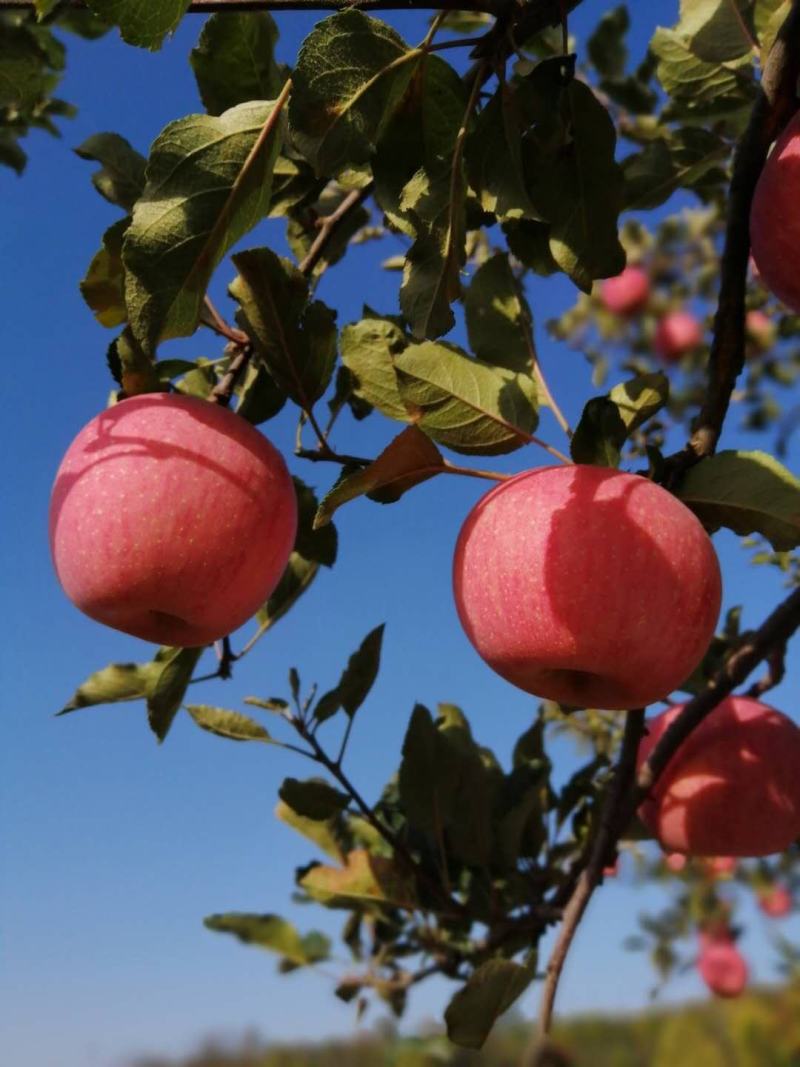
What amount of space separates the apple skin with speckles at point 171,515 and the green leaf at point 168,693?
0.33m

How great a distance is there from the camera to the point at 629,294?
4.40 m

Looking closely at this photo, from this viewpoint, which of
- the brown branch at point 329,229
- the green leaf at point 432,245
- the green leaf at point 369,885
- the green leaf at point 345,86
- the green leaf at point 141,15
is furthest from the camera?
the green leaf at point 369,885

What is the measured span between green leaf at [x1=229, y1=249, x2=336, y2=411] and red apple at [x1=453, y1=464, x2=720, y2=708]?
0.32m

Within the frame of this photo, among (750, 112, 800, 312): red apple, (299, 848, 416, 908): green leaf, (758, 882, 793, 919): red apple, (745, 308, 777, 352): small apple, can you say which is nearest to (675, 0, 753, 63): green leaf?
(750, 112, 800, 312): red apple

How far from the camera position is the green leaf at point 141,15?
3.18ft

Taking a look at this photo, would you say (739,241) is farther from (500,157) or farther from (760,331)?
(760,331)

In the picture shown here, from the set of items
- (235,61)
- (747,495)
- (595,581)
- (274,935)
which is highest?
(235,61)

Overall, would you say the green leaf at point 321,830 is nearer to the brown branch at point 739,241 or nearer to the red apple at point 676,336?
the brown branch at point 739,241

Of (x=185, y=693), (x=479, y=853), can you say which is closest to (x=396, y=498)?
(x=185, y=693)

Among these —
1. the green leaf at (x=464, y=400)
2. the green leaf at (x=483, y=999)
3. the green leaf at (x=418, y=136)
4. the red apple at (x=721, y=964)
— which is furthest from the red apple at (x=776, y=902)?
the green leaf at (x=418, y=136)

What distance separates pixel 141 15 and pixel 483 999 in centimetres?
133

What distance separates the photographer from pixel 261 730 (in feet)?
6.77

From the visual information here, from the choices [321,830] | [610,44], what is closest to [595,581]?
[321,830]

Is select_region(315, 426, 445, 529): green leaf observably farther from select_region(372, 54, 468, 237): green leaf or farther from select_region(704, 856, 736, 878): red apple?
select_region(704, 856, 736, 878): red apple
